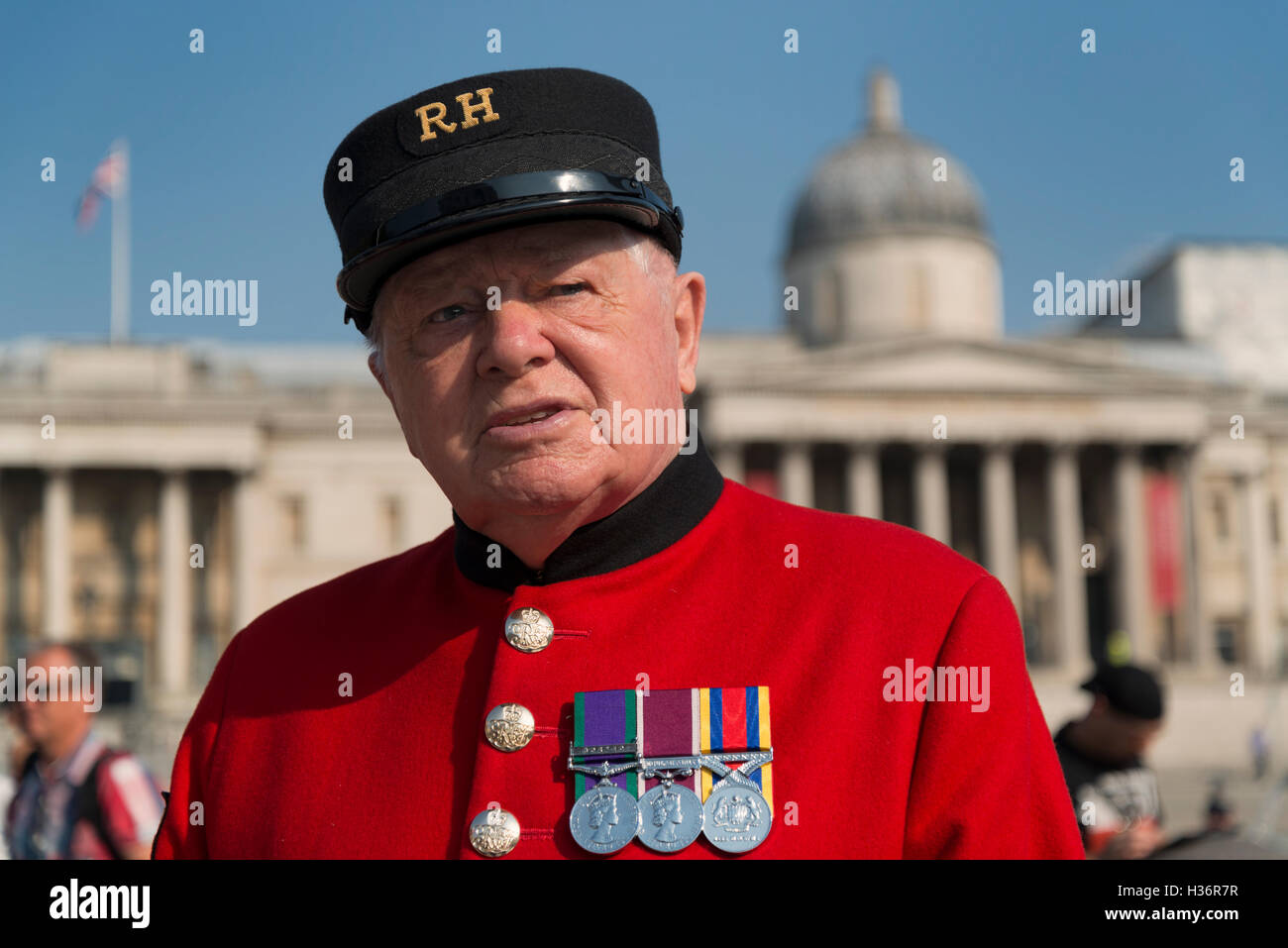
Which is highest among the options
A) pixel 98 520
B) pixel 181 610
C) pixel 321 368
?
pixel 321 368

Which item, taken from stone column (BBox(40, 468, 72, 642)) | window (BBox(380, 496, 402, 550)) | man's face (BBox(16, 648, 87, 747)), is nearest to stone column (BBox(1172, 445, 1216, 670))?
window (BBox(380, 496, 402, 550))

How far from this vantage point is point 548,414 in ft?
7.49

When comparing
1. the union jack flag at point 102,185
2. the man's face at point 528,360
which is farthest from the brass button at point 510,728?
the union jack flag at point 102,185

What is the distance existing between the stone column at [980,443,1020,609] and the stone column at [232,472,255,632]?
2551cm

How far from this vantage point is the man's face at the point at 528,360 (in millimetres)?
2273

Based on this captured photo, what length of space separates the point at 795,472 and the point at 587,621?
45.4 m

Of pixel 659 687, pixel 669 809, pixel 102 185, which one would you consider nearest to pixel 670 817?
pixel 669 809

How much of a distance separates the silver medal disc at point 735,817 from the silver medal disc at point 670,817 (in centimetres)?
2

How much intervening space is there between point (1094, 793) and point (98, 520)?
159 feet

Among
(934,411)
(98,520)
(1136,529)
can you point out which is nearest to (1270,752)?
(1136,529)

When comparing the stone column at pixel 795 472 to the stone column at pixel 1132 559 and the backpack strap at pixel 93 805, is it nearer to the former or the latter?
the stone column at pixel 1132 559
